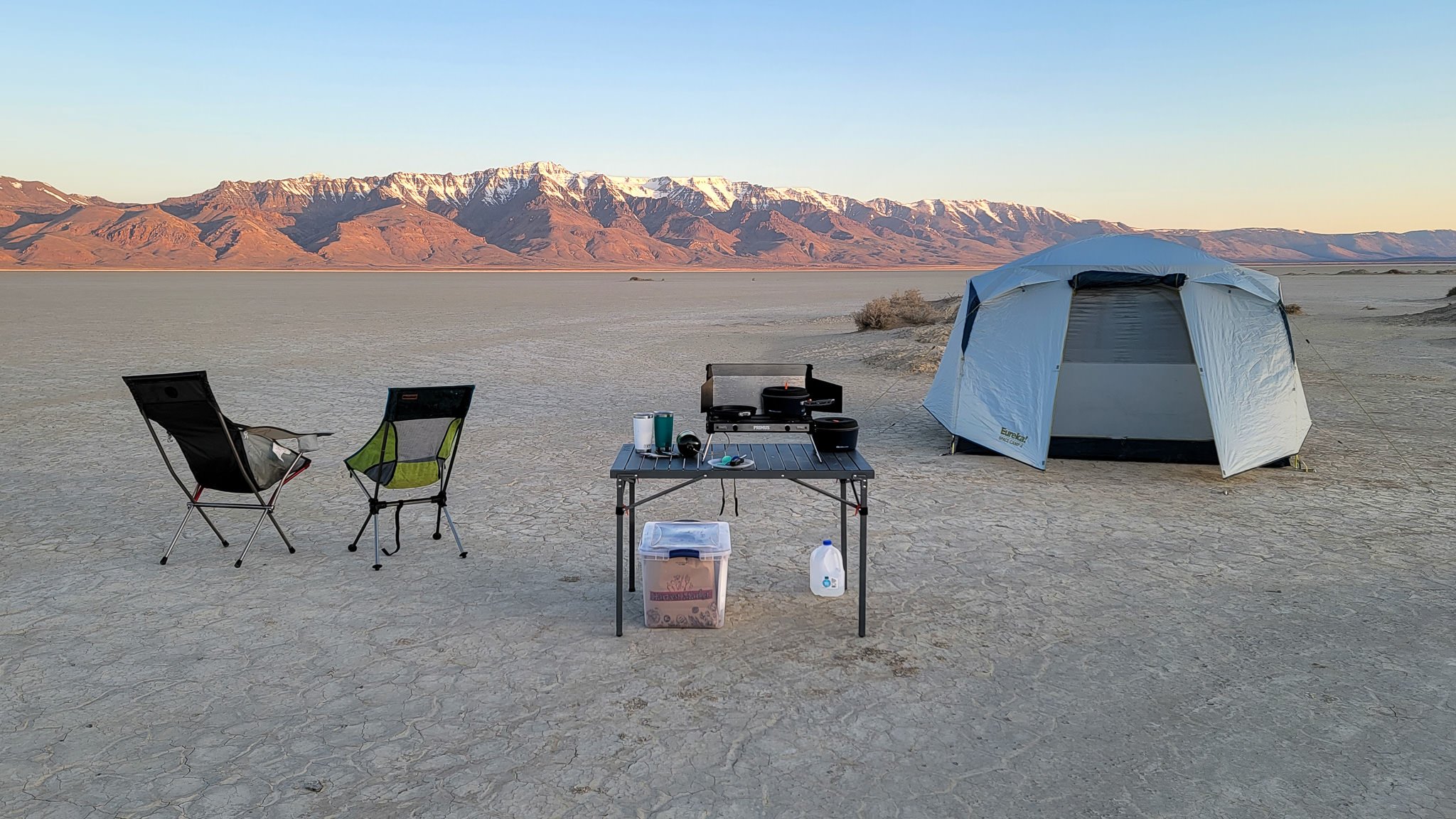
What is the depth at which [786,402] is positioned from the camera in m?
5.36

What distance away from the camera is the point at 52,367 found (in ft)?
51.4

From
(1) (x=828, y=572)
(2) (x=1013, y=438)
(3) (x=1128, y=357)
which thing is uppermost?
(3) (x=1128, y=357)

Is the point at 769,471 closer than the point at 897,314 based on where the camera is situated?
Yes

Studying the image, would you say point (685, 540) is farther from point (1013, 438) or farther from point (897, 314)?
point (897, 314)

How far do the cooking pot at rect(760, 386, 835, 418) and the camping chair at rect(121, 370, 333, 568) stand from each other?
288 centimetres

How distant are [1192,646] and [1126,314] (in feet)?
17.0

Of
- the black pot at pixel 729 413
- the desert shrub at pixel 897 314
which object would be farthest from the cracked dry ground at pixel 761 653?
the desert shrub at pixel 897 314

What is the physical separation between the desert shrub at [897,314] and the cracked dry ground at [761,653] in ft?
49.6

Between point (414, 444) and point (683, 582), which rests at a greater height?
point (414, 444)

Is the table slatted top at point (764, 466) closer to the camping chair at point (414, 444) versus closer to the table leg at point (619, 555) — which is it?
the table leg at point (619, 555)

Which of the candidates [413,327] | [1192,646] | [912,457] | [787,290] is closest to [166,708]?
[1192,646]

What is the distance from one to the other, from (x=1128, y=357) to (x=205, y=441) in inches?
297

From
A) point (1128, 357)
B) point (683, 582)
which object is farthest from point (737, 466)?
point (1128, 357)

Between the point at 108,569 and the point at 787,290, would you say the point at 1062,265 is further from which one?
the point at 787,290
